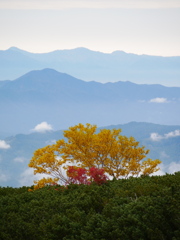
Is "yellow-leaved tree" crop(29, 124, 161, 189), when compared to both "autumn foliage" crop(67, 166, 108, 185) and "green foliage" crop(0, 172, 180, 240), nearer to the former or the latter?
"autumn foliage" crop(67, 166, 108, 185)

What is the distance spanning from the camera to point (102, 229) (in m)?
8.88

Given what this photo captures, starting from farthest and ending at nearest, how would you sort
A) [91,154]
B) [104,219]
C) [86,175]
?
[91,154] → [86,175] → [104,219]

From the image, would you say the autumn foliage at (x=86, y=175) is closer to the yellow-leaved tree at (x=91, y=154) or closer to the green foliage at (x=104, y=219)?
the yellow-leaved tree at (x=91, y=154)

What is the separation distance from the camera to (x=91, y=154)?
2417cm

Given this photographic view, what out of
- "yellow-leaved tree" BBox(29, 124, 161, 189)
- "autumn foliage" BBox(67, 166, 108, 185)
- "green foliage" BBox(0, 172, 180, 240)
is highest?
"yellow-leaved tree" BBox(29, 124, 161, 189)

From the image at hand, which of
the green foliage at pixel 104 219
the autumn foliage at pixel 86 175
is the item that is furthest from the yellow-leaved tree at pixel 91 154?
the green foliage at pixel 104 219

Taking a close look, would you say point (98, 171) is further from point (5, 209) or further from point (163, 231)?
point (163, 231)

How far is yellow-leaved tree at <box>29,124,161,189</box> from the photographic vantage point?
22.8 meters

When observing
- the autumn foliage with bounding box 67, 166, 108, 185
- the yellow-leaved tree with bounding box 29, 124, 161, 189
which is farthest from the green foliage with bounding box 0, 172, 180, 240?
the yellow-leaved tree with bounding box 29, 124, 161, 189

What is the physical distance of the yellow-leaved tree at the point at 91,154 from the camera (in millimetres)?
22781

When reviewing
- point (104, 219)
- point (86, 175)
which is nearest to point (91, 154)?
point (86, 175)

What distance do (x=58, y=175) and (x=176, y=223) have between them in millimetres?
14835

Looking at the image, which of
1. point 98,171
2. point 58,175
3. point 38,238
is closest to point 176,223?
point 38,238

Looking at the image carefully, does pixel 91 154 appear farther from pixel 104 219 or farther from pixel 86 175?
pixel 104 219
